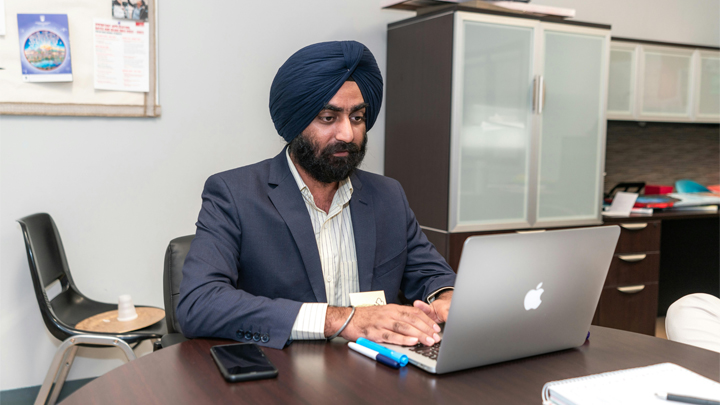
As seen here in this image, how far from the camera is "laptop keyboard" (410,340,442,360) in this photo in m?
1.08

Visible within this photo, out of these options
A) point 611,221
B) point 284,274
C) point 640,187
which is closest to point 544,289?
point 284,274

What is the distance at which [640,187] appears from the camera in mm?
3801

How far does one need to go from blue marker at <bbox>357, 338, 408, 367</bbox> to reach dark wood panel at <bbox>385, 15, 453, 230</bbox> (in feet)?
5.89

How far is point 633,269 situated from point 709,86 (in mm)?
1532

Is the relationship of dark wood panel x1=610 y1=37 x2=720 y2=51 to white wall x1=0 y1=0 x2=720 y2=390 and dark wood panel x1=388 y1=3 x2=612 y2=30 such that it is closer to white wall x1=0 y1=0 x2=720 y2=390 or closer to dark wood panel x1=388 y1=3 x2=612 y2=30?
dark wood panel x1=388 y1=3 x2=612 y2=30

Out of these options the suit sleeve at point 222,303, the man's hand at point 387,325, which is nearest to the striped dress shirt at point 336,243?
the suit sleeve at point 222,303

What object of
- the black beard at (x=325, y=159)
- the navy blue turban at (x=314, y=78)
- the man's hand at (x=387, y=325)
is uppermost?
the navy blue turban at (x=314, y=78)

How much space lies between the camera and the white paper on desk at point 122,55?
2564 mm

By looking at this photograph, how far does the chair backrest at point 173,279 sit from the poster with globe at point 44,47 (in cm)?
123

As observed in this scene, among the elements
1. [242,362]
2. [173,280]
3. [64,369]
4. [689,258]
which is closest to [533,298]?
[242,362]

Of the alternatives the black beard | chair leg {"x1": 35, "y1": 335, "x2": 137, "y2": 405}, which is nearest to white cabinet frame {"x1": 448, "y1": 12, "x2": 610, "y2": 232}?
the black beard

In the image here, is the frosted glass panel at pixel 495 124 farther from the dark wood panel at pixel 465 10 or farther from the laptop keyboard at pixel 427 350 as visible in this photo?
the laptop keyboard at pixel 427 350

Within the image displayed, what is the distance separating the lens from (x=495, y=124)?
2.97 meters

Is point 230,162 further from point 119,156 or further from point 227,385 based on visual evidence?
point 227,385
